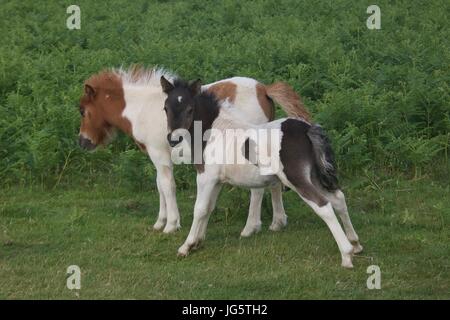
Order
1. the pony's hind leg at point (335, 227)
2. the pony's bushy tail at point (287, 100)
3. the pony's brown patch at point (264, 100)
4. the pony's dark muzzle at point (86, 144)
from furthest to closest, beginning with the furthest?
the pony's dark muzzle at point (86, 144), the pony's brown patch at point (264, 100), the pony's bushy tail at point (287, 100), the pony's hind leg at point (335, 227)

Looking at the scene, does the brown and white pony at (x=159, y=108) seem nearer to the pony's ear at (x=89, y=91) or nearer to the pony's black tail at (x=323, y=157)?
the pony's ear at (x=89, y=91)

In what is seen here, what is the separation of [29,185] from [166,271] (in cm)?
374

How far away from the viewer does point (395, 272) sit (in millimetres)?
7734

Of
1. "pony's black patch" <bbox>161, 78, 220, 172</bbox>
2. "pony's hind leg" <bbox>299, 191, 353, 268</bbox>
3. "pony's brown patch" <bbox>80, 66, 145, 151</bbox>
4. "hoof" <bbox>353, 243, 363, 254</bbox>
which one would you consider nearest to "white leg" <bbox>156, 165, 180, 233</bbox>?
"pony's brown patch" <bbox>80, 66, 145, 151</bbox>

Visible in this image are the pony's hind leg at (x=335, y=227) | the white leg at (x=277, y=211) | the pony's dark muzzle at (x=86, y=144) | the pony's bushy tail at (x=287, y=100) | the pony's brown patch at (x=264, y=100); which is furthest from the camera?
the pony's dark muzzle at (x=86, y=144)

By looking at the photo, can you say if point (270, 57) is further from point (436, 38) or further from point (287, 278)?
point (287, 278)

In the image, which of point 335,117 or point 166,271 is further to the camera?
point 335,117

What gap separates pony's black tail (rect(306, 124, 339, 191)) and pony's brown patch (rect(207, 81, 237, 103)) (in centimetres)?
145

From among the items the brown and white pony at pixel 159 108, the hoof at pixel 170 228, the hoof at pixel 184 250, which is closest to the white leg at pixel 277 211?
the brown and white pony at pixel 159 108

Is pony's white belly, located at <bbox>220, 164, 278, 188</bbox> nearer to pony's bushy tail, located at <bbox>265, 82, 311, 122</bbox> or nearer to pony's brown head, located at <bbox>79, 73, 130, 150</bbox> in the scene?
pony's bushy tail, located at <bbox>265, 82, 311, 122</bbox>

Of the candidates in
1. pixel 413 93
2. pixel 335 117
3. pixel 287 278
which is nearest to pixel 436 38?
pixel 413 93

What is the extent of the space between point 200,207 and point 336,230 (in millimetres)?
1427

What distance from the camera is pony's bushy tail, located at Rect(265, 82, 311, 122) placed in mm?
9008

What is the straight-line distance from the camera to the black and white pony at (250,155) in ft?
25.4
